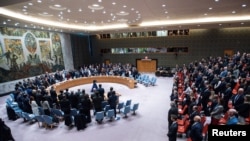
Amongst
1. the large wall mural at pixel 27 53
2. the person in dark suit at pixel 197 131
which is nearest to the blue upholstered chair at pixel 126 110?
the person in dark suit at pixel 197 131

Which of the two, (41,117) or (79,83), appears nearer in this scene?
(41,117)

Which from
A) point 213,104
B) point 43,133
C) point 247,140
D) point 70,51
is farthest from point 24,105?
point 70,51

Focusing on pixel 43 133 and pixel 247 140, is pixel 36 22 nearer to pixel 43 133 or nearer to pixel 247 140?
pixel 43 133

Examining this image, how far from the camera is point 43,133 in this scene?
7.41 m

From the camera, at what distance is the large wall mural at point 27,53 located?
1410 cm

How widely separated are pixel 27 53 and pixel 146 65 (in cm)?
1458

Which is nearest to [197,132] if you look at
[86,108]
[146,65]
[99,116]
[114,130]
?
[114,130]

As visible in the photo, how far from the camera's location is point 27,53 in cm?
1605

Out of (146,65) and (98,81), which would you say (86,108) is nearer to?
(98,81)

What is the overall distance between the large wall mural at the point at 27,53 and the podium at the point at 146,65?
34.9 ft

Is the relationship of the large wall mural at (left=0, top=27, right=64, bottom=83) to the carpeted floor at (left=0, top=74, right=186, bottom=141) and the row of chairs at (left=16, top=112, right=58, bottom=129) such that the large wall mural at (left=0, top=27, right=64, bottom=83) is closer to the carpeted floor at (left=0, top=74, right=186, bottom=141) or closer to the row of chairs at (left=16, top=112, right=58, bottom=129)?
the carpeted floor at (left=0, top=74, right=186, bottom=141)

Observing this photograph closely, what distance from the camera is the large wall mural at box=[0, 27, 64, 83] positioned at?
1410 cm

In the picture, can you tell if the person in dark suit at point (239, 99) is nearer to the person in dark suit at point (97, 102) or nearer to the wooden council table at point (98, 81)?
the person in dark suit at point (97, 102)

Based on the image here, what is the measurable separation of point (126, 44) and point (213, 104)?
60.4 ft
